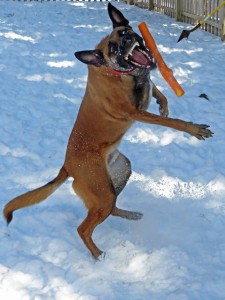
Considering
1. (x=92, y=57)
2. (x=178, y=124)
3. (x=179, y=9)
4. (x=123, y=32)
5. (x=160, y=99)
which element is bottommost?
(x=179, y=9)

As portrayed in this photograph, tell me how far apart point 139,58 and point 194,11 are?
8690mm

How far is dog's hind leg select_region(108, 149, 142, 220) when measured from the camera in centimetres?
407

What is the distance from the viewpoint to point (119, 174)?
412 cm

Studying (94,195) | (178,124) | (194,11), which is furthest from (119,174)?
(194,11)

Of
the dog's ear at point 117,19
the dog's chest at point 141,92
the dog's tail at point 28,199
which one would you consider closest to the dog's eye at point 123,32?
the dog's ear at point 117,19

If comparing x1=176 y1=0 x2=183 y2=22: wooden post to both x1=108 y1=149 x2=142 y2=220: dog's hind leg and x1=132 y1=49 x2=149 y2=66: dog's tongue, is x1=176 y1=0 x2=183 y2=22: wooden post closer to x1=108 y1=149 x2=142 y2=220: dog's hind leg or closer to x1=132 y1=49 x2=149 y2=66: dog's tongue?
x1=108 y1=149 x2=142 y2=220: dog's hind leg

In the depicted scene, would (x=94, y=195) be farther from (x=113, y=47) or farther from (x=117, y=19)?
(x=117, y=19)

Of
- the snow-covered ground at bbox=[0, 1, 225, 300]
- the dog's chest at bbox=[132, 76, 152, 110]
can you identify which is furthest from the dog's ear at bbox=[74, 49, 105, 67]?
the snow-covered ground at bbox=[0, 1, 225, 300]

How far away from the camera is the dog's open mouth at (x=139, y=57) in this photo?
3529 mm

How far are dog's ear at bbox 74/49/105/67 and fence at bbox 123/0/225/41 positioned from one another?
23.1ft

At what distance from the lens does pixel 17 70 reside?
8.29m

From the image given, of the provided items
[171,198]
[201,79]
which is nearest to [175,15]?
[201,79]

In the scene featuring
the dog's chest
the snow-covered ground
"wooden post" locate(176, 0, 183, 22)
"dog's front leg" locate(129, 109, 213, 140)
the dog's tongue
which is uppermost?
the dog's tongue

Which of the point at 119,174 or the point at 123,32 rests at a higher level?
the point at 123,32
